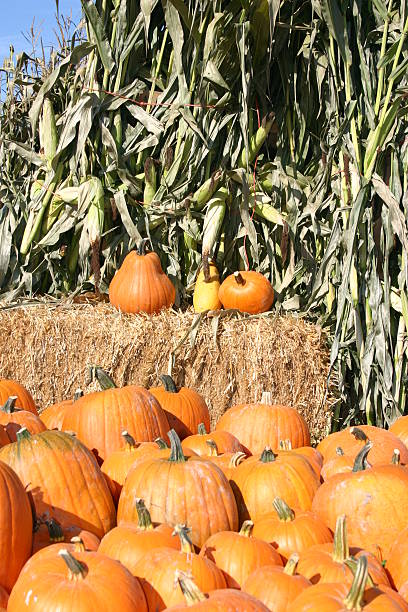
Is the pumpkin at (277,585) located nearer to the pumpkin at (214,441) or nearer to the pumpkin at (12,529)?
the pumpkin at (12,529)

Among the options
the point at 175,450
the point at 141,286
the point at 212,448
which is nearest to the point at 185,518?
the point at 175,450

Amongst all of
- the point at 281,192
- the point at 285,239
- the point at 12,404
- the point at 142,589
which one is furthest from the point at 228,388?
the point at 142,589

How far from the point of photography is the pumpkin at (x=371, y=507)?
1893 mm

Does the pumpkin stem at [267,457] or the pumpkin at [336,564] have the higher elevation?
the pumpkin stem at [267,457]

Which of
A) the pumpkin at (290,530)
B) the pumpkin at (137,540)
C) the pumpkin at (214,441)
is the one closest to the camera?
the pumpkin at (137,540)

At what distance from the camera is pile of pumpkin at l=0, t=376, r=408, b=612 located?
4.91 feet

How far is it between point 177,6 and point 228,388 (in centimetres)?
240

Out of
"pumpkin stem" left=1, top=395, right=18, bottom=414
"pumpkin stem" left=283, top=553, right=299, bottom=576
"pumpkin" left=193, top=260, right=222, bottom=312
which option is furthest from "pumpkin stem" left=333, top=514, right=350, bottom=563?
"pumpkin" left=193, top=260, right=222, bottom=312

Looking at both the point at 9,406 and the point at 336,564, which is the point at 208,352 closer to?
the point at 9,406

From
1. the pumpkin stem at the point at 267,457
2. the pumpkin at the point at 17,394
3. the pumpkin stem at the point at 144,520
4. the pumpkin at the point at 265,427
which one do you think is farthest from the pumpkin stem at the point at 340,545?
the pumpkin at the point at 17,394

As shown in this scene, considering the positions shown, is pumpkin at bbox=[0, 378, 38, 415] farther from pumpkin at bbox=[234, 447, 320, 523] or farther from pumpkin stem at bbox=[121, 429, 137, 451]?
pumpkin at bbox=[234, 447, 320, 523]

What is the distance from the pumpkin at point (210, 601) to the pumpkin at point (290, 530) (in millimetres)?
397

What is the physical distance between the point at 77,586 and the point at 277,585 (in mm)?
426

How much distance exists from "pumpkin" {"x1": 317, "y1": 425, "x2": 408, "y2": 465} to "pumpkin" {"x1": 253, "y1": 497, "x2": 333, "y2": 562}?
494mm
